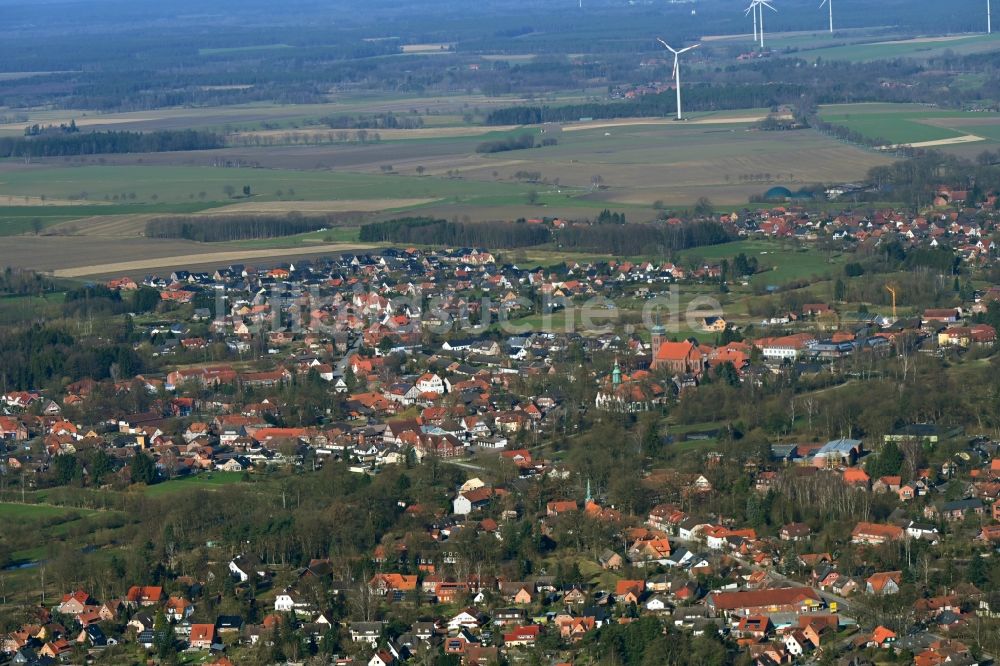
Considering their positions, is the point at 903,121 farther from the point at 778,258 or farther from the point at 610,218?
the point at 778,258

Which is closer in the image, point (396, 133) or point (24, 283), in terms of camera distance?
point (24, 283)

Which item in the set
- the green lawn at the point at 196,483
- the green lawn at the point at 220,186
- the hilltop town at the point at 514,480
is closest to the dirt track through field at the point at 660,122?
the green lawn at the point at 220,186

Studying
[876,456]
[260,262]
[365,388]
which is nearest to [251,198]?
[260,262]

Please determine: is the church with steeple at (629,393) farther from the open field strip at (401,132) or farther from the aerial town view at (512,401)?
the open field strip at (401,132)

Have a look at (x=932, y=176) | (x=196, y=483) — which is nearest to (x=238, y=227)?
(x=932, y=176)

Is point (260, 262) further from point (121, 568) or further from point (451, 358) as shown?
point (121, 568)

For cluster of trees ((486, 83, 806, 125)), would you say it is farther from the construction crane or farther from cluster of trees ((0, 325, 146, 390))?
cluster of trees ((0, 325, 146, 390))
